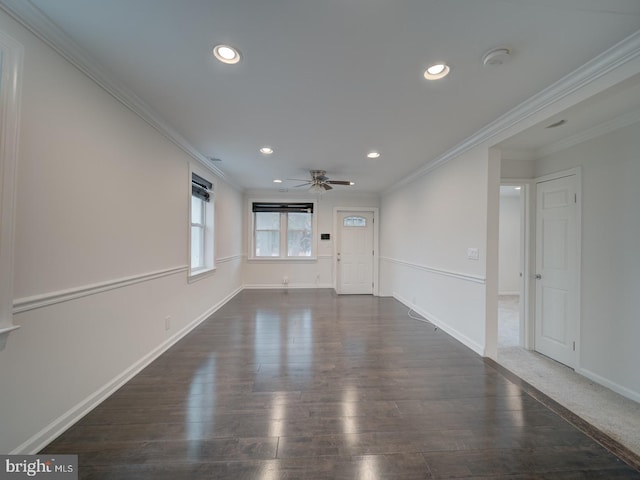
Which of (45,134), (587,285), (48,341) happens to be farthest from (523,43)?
(48,341)

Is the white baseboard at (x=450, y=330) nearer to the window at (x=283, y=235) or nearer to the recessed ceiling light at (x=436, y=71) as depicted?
the recessed ceiling light at (x=436, y=71)

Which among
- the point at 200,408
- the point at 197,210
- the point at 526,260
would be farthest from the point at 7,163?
the point at 526,260

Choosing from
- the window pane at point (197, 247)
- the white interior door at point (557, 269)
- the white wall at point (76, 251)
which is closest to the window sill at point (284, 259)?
the window pane at point (197, 247)

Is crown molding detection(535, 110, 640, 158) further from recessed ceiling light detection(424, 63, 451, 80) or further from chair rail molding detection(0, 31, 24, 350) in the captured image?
chair rail molding detection(0, 31, 24, 350)

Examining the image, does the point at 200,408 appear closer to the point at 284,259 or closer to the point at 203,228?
the point at 203,228

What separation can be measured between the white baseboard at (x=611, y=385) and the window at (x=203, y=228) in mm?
4746

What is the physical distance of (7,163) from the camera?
1226mm

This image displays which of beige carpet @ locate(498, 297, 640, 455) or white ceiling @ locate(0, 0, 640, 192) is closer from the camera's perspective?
white ceiling @ locate(0, 0, 640, 192)

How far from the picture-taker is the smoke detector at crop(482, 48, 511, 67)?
4.89 ft

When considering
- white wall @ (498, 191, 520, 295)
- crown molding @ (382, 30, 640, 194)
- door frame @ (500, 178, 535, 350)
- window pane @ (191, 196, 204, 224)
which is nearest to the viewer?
crown molding @ (382, 30, 640, 194)

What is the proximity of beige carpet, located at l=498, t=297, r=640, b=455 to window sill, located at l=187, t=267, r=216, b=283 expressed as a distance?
3.99 metres

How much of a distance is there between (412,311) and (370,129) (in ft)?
10.5

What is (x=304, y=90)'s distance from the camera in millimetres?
1924

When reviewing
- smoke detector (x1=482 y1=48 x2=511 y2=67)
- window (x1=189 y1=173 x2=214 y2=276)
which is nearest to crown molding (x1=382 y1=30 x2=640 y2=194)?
smoke detector (x1=482 y1=48 x2=511 y2=67)
